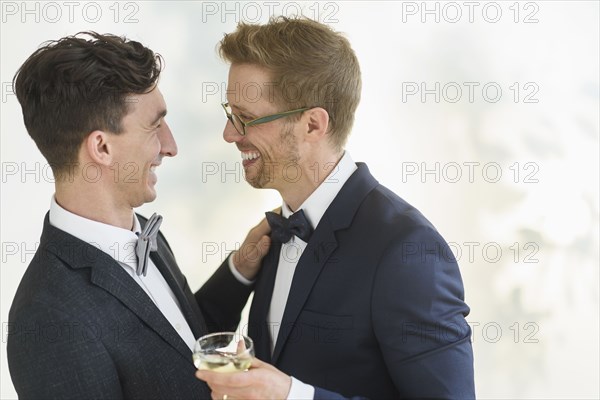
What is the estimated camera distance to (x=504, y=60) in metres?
4.71

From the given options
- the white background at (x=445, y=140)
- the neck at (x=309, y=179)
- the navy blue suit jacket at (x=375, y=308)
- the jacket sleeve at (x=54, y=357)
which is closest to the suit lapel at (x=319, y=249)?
the navy blue suit jacket at (x=375, y=308)

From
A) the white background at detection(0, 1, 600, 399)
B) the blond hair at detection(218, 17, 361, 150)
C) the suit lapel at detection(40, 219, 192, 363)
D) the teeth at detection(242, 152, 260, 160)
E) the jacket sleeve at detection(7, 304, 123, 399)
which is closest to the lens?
the jacket sleeve at detection(7, 304, 123, 399)

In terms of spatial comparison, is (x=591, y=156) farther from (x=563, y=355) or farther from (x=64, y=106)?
(x=64, y=106)

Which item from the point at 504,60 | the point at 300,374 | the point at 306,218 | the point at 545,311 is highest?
the point at 504,60

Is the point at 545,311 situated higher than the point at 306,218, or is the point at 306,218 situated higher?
the point at 306,218

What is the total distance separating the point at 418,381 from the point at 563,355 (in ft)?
10.3

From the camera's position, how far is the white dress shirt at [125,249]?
2.54m

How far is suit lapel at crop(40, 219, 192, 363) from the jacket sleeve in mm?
185

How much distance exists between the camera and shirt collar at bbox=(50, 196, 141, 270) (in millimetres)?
2535

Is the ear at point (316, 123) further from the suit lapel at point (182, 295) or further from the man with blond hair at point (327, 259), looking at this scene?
the suit lapel at point (182, 295)

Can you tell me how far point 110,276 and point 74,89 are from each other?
652mm

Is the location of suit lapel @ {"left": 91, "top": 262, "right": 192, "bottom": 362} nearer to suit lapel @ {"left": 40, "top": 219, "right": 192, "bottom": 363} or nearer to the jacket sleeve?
suit lapel @ {"left": 40, "top": 219, "right": 192, "bottom": 363}

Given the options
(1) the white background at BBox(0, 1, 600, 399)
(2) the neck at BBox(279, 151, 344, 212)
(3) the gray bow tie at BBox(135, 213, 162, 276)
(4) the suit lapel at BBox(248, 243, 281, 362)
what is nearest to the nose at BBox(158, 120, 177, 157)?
(3) the gray bow tie at BBox(135, 213, 162, 276)

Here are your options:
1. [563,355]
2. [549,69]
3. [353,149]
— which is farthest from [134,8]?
[563,355]
